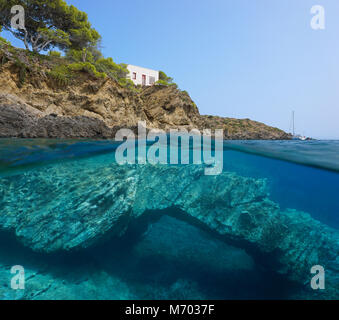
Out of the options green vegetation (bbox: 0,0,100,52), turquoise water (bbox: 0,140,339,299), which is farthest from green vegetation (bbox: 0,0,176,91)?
turquoise water (bbox: 0,140,339,299)

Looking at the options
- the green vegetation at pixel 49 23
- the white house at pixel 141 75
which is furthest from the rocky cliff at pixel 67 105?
the white house at pixel 141 75

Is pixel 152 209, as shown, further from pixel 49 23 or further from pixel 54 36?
pixel 49 23

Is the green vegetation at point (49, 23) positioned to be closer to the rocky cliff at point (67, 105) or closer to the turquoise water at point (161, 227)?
Result: the rocky cliff at point (67, 105)

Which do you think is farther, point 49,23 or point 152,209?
point 49,23

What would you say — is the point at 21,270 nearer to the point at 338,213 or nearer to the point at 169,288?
the point at 169,288

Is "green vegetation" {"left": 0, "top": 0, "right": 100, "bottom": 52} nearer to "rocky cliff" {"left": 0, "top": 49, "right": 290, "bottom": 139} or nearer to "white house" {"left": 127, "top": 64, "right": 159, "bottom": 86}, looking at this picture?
"rocky cliff" {"left": 0, "top": 49, "right": 290, "bottom": 139}

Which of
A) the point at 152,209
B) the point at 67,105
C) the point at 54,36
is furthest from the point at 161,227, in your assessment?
the point at 54,36
